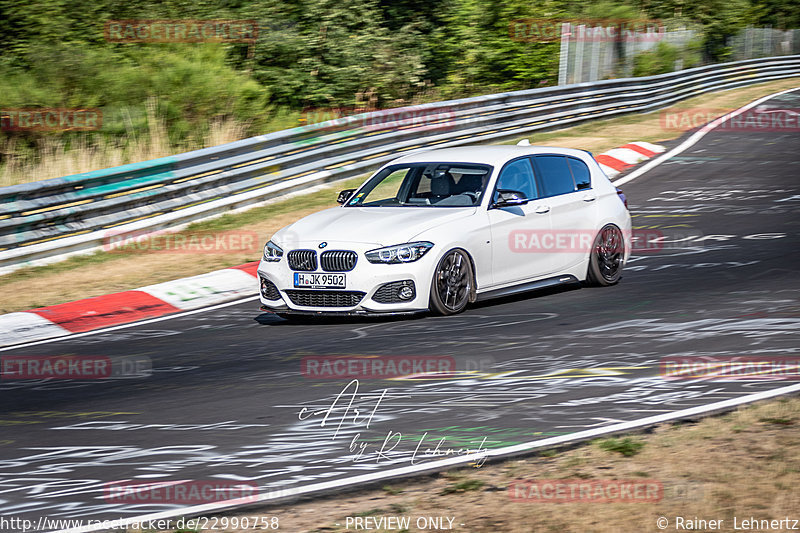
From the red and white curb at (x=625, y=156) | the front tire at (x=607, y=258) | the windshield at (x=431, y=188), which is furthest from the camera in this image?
the red and white curb at (x=625, y=156)

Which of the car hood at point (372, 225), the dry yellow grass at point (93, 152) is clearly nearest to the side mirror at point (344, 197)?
the car hood at point (372, 225)

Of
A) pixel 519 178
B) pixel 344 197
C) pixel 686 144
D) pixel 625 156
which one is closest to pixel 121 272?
pixel 344 197

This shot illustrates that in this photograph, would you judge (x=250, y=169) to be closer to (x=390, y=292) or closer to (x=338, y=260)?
(x=338, y=260)

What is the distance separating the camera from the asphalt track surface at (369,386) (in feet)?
19.2

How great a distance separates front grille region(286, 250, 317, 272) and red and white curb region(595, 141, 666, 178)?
34.5 feet

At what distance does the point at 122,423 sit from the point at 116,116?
1380cm

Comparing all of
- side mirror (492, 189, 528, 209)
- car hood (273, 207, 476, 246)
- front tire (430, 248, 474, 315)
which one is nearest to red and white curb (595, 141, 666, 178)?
side mirror (492, 189, 528, 209)

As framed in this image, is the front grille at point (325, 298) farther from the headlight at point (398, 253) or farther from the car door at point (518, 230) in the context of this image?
the car door at point (518, 230)

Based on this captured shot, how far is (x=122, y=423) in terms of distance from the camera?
6867 mm

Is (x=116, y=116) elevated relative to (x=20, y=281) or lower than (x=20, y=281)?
elevated

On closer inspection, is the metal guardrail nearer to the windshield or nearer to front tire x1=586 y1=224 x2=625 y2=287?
the windshield

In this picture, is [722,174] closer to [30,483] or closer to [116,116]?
[116,116]

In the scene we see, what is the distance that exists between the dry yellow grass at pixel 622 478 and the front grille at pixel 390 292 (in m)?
3.82

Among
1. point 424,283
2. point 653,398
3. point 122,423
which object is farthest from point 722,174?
point 122,423
